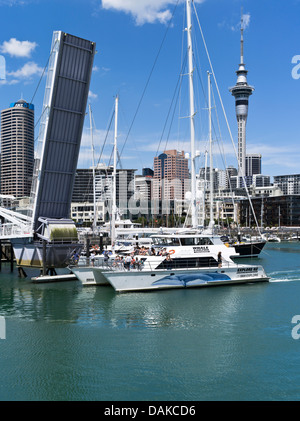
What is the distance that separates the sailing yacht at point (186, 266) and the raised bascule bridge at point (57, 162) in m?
6.87

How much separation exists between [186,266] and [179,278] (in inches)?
39.7

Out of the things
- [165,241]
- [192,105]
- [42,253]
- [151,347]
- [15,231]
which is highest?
[192,105]

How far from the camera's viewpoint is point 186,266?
94.7ft

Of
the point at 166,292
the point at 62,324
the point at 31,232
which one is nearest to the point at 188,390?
the point at 62,324

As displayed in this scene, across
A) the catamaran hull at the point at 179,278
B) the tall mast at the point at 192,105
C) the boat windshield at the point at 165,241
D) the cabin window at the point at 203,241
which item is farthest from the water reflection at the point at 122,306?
the tall mast at the point at 192,105

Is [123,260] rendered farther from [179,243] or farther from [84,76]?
[84,76]

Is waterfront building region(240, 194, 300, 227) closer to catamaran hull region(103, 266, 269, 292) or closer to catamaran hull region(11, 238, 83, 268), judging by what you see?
catamaran hull region(11, 238, 83, 268)

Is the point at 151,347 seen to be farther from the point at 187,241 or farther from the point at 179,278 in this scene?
the point at 187,241

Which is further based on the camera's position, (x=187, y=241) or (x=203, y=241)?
(x=203, y=241)

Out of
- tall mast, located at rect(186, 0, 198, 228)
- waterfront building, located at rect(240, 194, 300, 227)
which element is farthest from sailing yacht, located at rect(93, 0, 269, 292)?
waterfront building, located at rect(240, 194, 300, 227)

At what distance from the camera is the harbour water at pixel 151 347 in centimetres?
1312

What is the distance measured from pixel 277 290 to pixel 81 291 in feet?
40.1

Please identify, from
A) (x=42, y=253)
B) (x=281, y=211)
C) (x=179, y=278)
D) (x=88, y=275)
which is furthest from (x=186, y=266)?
(x=281, y=211)

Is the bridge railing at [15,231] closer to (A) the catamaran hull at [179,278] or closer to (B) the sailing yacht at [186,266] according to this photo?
(B) the sailing yacht at [186,266]
